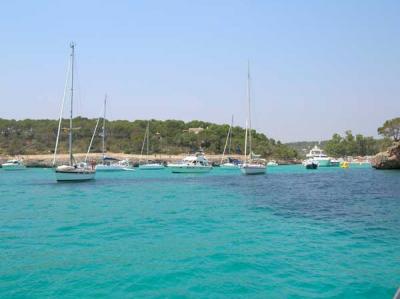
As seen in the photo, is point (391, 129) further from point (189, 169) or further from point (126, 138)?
point (126, 138)

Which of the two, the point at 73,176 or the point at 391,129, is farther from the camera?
the point at 391,129

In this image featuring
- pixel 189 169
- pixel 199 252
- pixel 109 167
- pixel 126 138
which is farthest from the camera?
pixel 126 138

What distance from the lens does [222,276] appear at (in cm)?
1196

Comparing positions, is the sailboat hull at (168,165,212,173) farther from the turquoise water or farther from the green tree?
the turquoise water

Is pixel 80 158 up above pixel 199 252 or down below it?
above

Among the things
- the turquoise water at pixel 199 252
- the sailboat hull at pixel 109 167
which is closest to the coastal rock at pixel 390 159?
the sailboat hull at pixel 109 167

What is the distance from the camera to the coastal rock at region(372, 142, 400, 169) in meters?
83.6

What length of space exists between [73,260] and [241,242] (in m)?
6.44

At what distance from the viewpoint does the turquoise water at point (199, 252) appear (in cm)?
1098

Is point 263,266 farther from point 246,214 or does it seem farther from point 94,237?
point 246,214

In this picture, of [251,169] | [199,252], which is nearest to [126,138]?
[251,169]

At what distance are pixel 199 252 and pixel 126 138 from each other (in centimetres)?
13779

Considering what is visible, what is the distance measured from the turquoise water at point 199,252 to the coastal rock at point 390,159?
6234 centimetres

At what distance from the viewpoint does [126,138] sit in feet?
492
